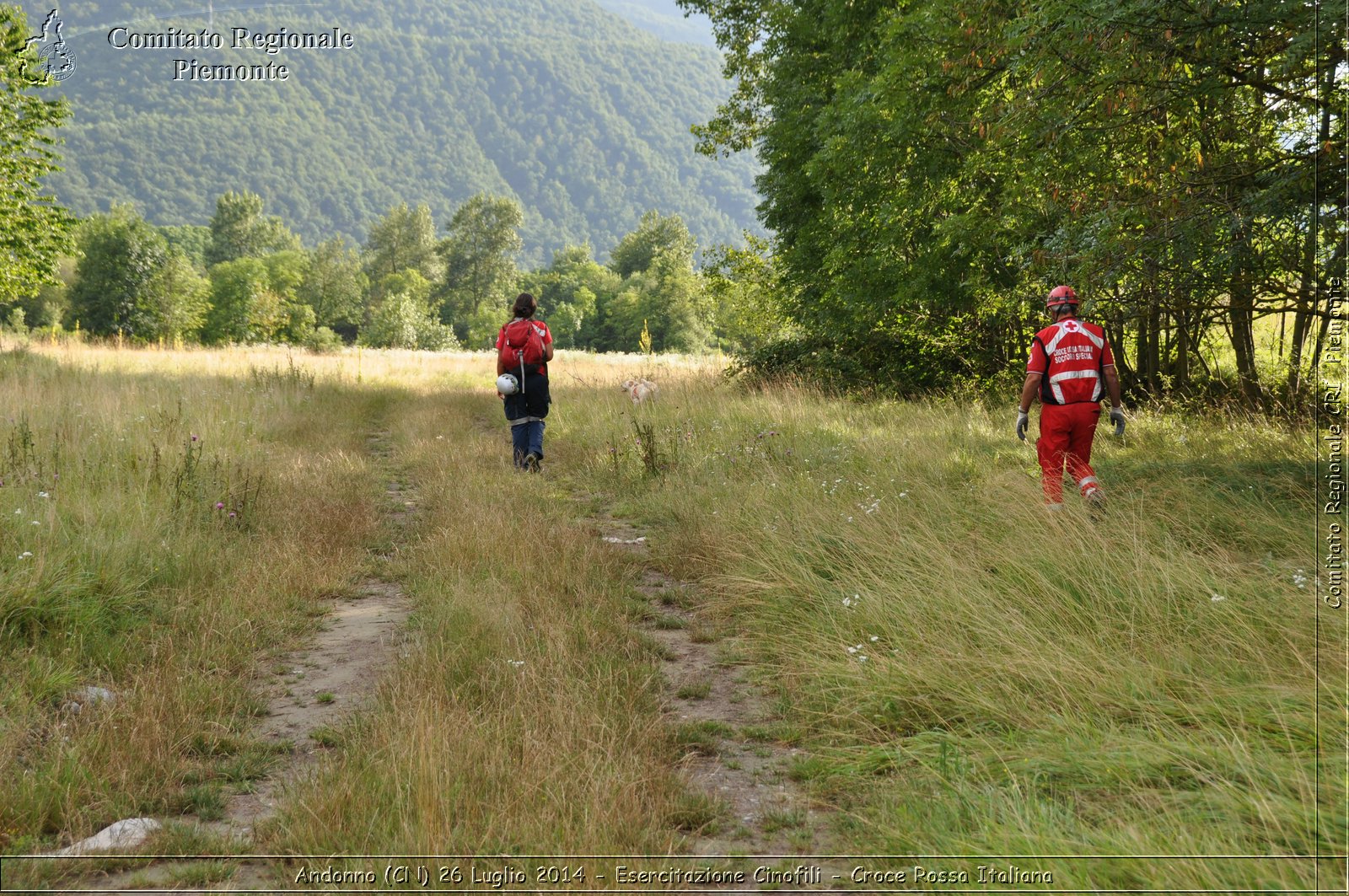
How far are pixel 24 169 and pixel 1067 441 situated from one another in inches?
950

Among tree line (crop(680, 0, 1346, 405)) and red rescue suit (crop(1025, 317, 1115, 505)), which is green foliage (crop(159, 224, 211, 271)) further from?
red rescue suit (crop(1025, 317, 1115, 505))

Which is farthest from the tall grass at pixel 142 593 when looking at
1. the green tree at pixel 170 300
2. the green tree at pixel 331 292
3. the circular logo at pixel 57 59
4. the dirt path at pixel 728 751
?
the green tree at pixel 331 292

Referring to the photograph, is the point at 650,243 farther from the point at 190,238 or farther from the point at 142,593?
the point at 142,593

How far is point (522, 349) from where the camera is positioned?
10.5m

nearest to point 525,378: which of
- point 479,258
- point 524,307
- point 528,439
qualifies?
point 528,439

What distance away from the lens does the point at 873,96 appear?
11625mm

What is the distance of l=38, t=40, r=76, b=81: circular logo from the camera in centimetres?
2070

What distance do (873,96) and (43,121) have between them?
21040 mm

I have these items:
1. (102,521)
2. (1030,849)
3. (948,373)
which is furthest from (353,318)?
(1030,849)

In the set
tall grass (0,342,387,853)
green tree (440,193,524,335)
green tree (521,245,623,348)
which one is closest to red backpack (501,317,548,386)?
tall grass (0,342,387,853)

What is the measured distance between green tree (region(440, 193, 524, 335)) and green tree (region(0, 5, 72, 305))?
67.9 metres

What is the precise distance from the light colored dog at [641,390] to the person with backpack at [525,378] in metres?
4.42

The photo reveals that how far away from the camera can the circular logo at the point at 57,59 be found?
2070cm

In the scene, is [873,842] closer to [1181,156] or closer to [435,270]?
[1181,156]
